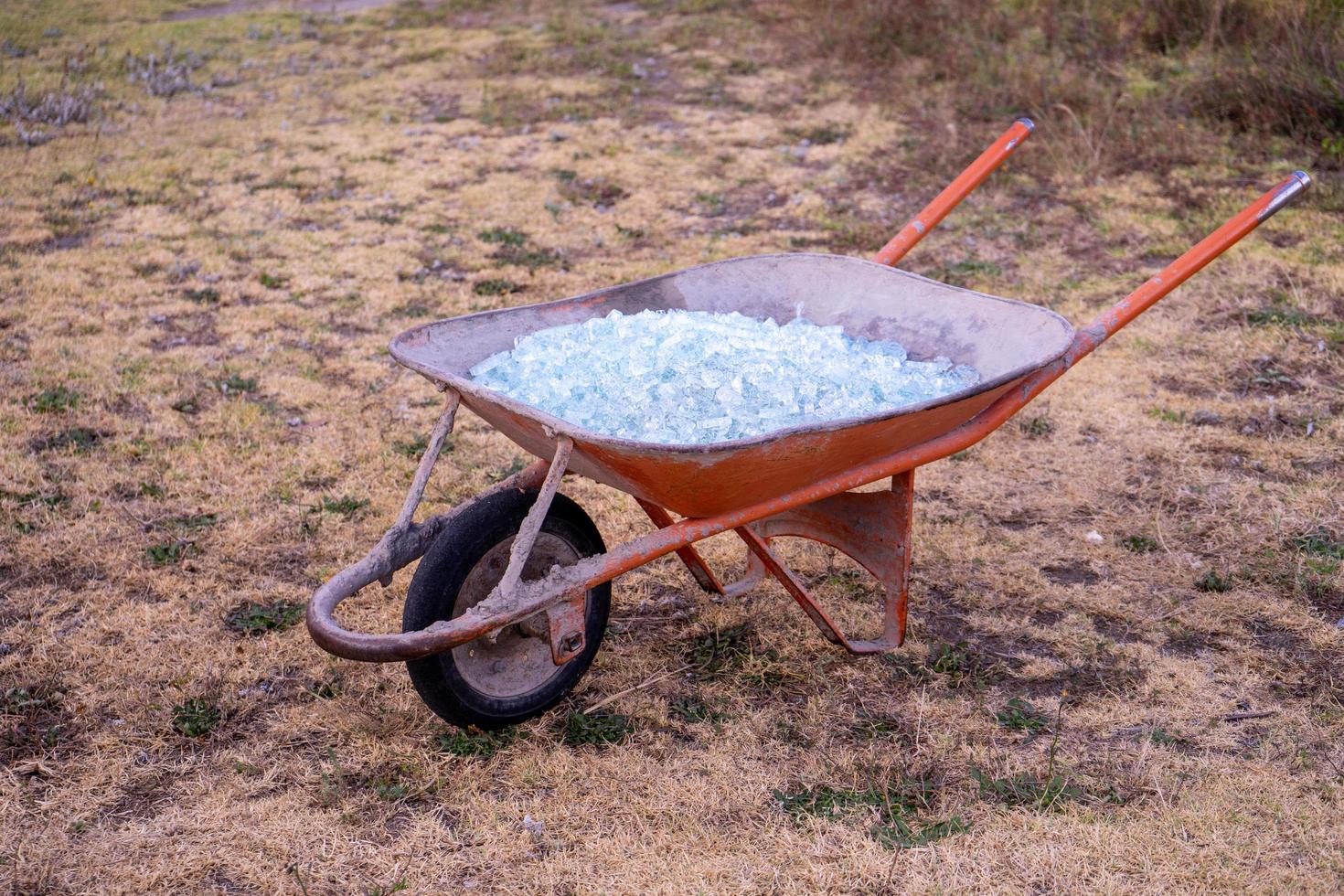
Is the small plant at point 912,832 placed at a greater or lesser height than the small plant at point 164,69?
lesser

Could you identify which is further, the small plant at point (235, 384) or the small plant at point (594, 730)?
the small plant at point (235, 384)

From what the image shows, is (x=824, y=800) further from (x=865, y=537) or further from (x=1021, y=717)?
(x=865, y=537)

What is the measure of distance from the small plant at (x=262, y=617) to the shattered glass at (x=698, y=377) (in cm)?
112

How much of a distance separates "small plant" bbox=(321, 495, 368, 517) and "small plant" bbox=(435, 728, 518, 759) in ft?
4.43

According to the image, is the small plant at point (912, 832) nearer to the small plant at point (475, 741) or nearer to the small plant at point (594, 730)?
the small plant at point (594, 730)

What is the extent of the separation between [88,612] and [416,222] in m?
4.06

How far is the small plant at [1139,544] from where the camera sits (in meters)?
3.94

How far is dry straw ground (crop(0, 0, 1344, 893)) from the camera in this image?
268 centimetres

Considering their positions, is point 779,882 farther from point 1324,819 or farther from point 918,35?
point 918,35

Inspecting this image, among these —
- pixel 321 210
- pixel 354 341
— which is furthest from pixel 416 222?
pixel 354 341

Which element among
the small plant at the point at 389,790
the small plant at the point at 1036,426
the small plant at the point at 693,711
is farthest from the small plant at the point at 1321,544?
the small plant at the point at 389,790

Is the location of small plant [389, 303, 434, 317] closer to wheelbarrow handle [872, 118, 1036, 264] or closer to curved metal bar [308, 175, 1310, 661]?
wheelbarrow handle [872, 118, 1036, 264]

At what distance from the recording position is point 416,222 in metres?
7.02

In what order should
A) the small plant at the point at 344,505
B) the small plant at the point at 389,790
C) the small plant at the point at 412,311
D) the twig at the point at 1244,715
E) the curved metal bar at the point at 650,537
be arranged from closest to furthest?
the curved metal bar at the point at 650,537 → the small plant at the point at 389,790 → the twig at the point at 1244,715 → the small plant at the point at 344,505 → the small plant at the point at 412,311
